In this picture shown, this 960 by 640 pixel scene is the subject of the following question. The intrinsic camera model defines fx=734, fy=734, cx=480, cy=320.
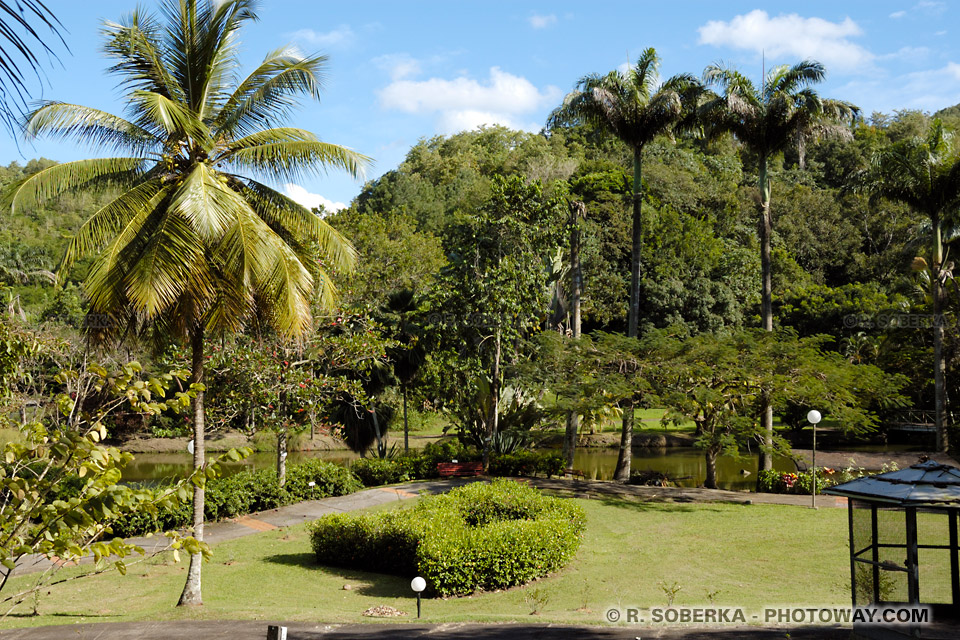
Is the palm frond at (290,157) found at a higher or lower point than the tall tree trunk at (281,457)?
higher

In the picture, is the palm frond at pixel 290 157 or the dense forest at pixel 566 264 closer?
the palm frond at pixel 290 157

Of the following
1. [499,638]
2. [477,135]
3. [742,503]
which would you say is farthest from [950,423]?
[477,135]

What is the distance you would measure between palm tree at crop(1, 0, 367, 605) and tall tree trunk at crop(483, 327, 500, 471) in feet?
34.1

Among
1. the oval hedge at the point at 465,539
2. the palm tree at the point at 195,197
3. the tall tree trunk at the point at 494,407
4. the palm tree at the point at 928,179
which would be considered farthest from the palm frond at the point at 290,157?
the palm tree at the point at 928,179

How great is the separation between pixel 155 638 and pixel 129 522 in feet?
21.0

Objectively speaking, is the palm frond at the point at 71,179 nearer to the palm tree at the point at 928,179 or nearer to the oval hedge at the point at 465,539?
the oval hedge at the point at 465,539

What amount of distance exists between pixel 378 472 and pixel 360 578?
7.92 meters

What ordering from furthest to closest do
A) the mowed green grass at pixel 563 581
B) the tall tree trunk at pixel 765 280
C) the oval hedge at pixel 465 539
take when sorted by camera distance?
the tall tree trunk at pixel 765 280 → the oval hedge at pixel 465 539 → the mowed green grass at pixel 563 581

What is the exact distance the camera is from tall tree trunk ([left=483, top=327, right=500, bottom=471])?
67.6 feet

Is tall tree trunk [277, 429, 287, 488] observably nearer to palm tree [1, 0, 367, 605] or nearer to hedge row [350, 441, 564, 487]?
hedge row [350, 441, 564, 487]

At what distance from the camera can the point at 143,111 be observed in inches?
396

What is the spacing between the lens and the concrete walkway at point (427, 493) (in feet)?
50.6

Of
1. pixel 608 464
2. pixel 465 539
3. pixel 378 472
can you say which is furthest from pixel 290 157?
pixel 608 464

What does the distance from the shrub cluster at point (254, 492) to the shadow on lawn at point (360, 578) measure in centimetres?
212
